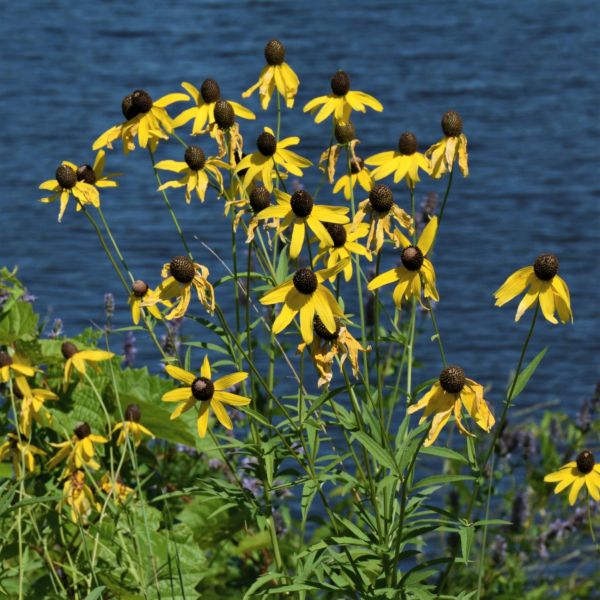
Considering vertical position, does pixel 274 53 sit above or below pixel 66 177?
above

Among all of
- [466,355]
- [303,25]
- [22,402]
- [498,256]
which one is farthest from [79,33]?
[22,402]

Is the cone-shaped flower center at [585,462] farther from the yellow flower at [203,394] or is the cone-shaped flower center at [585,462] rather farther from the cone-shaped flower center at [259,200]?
the cone-shaped flower center at [259,200]

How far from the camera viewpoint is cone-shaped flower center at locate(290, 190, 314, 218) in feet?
9.41

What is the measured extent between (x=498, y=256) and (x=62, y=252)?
282 cm

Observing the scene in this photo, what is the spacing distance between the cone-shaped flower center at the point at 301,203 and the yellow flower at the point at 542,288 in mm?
429

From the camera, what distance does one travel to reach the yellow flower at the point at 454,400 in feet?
8.83

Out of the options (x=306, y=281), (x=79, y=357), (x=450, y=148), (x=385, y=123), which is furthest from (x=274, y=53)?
(x=385, y=123)

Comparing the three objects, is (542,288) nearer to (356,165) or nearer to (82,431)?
(356,165)

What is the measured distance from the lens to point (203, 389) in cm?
306

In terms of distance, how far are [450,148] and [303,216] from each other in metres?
0.55

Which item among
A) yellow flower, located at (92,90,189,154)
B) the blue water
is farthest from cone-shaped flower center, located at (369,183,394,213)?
the blue water

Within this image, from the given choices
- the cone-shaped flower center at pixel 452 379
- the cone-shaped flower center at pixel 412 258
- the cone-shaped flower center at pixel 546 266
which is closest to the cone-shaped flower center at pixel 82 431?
the cone-shaped flower center at pixel 412 258

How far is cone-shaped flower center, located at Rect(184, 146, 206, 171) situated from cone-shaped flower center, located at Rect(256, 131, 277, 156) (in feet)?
0.53

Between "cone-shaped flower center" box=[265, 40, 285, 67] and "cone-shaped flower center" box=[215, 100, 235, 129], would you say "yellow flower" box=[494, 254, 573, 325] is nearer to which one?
"cone-shaped flower center" box=[215, 100, 235, 129]
